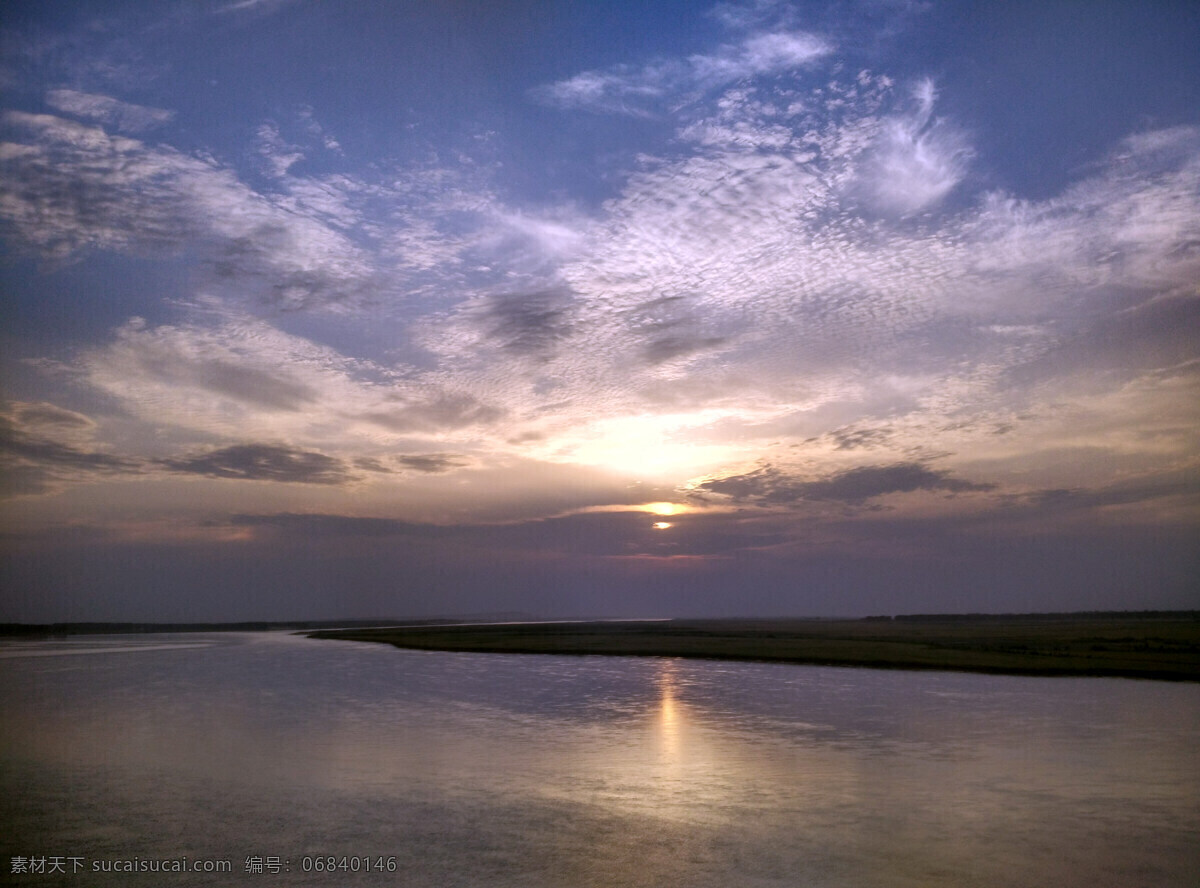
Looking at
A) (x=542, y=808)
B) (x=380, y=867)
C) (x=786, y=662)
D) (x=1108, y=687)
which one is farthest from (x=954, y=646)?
(x=380, y=867)

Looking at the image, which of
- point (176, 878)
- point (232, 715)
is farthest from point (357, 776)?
point (232, 715)

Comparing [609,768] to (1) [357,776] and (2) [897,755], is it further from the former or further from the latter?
(2) [897,755]

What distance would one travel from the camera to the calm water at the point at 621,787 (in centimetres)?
1136

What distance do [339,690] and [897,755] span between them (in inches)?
952

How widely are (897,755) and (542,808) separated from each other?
32.9 feet

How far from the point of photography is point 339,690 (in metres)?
33.7

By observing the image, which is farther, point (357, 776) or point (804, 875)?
point (357, 776)

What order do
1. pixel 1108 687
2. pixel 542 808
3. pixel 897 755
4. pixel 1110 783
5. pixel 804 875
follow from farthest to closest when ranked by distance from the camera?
1. pixel 1108 687
2. pixel 897 755
3. pixel 1110 783
4. pixel 542 808
5. pixel 804 875

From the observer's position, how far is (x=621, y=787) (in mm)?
15828

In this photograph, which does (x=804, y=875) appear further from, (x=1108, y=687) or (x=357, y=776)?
(x=1108, y=687)

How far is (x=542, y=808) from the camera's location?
14.2m

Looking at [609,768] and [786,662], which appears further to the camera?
[786,662]

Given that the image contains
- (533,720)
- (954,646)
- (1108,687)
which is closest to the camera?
(533,720)

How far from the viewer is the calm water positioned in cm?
1136
